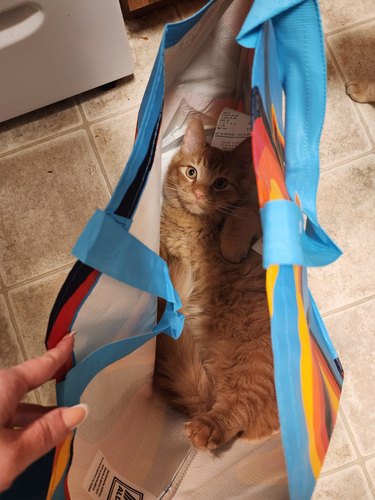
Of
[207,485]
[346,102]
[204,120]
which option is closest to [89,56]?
[204,120]

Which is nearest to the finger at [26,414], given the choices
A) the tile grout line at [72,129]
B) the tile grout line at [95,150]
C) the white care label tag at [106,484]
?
the white care label tag at [106,484]

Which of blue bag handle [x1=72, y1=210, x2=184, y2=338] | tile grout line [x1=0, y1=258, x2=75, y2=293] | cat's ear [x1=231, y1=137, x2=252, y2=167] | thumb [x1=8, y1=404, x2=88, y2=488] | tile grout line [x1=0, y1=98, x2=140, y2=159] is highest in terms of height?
blue bag handle [x1=72, y1=210, x2=184, y2=338]

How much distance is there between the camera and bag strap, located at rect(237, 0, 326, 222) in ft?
2.47

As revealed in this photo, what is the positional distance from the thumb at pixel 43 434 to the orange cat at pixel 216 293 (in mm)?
370

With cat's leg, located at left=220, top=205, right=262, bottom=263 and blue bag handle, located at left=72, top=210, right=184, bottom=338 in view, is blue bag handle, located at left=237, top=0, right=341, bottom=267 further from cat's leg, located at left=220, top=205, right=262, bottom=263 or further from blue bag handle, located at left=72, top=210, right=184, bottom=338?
cat's leg, located at left=220, top=205, right=262, bottom=263

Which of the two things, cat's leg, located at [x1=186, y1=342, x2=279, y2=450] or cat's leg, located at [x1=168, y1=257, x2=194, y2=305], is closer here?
cat's leg, located at [x1=186, y1=342, x2=279, y2=450]

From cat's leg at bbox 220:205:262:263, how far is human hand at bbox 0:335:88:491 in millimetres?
498

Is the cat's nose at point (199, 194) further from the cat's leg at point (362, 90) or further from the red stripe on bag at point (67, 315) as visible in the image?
the cat's leg at point (362, 90)

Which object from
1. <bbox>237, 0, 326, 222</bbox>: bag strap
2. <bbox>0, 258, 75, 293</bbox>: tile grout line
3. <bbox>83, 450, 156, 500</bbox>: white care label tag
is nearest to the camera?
<bbox>237, 0, 326, 222</bbox>: bag strap

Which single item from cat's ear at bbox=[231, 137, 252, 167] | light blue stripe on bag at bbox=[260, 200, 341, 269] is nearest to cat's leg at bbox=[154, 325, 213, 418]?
cat's ear at bbox=[231, 137, 252, 167]

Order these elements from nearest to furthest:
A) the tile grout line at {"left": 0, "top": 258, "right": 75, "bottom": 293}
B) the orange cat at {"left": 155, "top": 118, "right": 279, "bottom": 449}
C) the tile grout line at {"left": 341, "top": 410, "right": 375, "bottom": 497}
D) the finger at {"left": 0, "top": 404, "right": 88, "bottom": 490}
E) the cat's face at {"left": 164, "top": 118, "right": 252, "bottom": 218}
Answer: the finger at {"left": 0, "top": 404, "right": 88, "bottom": 490} < the orange cat at {"left": 155, "top": 118, "right": 279, "bottom": 449} < the cat's face at {"left": 164, "top": 118, "right": 252, "bottom": 218} < the tile grout line at {"left": 341, "top": 410, "right": 375, "bottom": 497} < the tile grout line at {"left": 0, "top": 258, "right": 75, "bottom": 293}

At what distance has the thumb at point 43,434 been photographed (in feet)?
2.10

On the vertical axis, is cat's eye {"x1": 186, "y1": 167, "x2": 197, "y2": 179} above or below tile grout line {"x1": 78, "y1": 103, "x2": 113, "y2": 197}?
above

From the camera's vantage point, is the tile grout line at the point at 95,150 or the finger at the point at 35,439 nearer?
the finger at the point at 35,439
